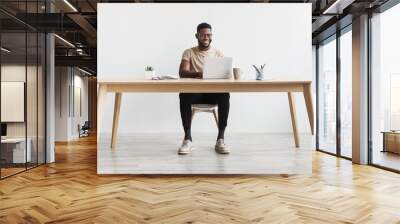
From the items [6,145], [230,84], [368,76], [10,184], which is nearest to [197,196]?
[230,84]

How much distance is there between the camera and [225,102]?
454 cm

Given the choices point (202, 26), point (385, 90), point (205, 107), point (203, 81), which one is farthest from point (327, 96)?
point (203, 81)

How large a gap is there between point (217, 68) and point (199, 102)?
74cm

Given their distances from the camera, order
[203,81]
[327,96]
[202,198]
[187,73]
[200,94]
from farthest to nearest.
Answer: [327,96] < [200,94] < [187,73] < [203,81] < [202,198]

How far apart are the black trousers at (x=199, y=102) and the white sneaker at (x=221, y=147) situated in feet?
0.93

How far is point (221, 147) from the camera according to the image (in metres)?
4.71

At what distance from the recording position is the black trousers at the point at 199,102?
4.48 m

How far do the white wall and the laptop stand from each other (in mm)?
1015

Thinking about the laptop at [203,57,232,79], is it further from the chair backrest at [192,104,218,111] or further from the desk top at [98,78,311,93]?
the chair backrest at [192,104,218,111]

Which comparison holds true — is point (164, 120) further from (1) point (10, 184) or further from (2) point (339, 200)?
(2) point (339, 200)

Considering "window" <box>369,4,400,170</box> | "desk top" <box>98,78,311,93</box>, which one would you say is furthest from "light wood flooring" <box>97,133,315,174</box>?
"window" <box>369,4,400,170</box>

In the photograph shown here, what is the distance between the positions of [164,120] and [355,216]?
265cm

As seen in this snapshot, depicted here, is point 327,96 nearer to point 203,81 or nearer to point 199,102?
point 199,102

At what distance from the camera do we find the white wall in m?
4.79
